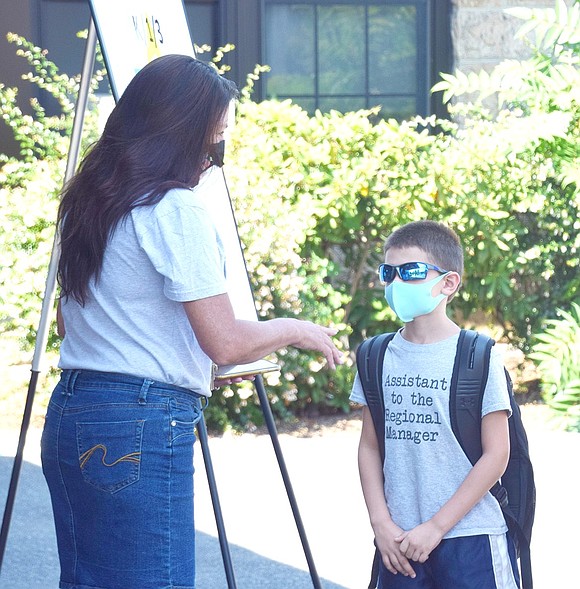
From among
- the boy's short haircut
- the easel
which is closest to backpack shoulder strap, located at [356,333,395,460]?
the boy's short haircut

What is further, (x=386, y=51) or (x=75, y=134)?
(x=386, y=51)

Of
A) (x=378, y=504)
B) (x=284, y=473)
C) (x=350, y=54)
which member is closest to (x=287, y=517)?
(x=284, y=473)

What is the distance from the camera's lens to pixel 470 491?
259 centimetres

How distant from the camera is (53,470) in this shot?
242cm

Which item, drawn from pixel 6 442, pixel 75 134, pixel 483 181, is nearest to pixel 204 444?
pixel 75 134

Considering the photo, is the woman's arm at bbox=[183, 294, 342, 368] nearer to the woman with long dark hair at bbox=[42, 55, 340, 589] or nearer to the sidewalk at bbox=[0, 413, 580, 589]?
the woman with long dark hair at bbox=[42, 55, 340, 589]

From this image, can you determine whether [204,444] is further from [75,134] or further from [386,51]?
[386,51]

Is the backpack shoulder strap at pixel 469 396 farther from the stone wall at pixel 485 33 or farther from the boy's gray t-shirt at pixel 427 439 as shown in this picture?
the stone wall at pixel 485 33

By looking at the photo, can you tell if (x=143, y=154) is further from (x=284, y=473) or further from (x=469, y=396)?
(x=284, y=473)

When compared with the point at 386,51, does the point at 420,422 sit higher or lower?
lower

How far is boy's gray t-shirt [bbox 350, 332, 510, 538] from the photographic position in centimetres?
263

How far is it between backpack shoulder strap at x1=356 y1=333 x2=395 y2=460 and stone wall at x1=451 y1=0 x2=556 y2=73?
6.23 metres

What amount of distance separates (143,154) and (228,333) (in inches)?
16.1

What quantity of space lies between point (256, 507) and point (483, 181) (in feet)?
9.74
